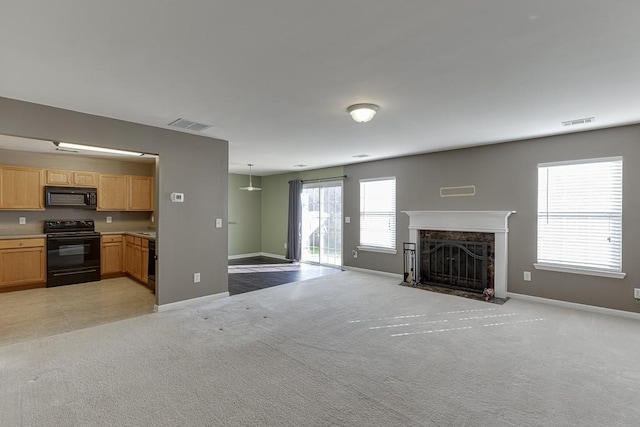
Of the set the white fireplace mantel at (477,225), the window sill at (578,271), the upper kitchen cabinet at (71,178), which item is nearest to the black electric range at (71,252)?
the upper kitchen cabinet at (71,178)

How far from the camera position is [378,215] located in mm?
6750

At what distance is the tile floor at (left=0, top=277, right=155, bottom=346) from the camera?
360 centimetres

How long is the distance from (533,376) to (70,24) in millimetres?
4174

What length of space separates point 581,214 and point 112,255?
26.3 ft

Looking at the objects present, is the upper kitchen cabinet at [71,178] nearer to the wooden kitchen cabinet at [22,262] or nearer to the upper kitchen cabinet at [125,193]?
the upper kitchen cabinet at [125,193]

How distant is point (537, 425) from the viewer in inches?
78.8

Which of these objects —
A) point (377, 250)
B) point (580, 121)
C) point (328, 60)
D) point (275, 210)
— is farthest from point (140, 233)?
point (580, 121)

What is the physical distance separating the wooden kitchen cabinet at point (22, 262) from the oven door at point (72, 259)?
123 millimetres

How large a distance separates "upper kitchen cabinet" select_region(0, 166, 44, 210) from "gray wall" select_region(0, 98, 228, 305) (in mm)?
3159

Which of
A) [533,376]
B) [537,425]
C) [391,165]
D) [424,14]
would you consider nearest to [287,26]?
[424,14]

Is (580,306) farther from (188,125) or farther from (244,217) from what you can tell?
(244,217)

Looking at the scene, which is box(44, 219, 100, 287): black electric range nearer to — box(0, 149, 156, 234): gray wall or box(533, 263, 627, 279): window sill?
box(0, 149, 156, 234): gray wall

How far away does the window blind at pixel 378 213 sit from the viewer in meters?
6.53

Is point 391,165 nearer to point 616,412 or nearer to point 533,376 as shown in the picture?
point 533,376
